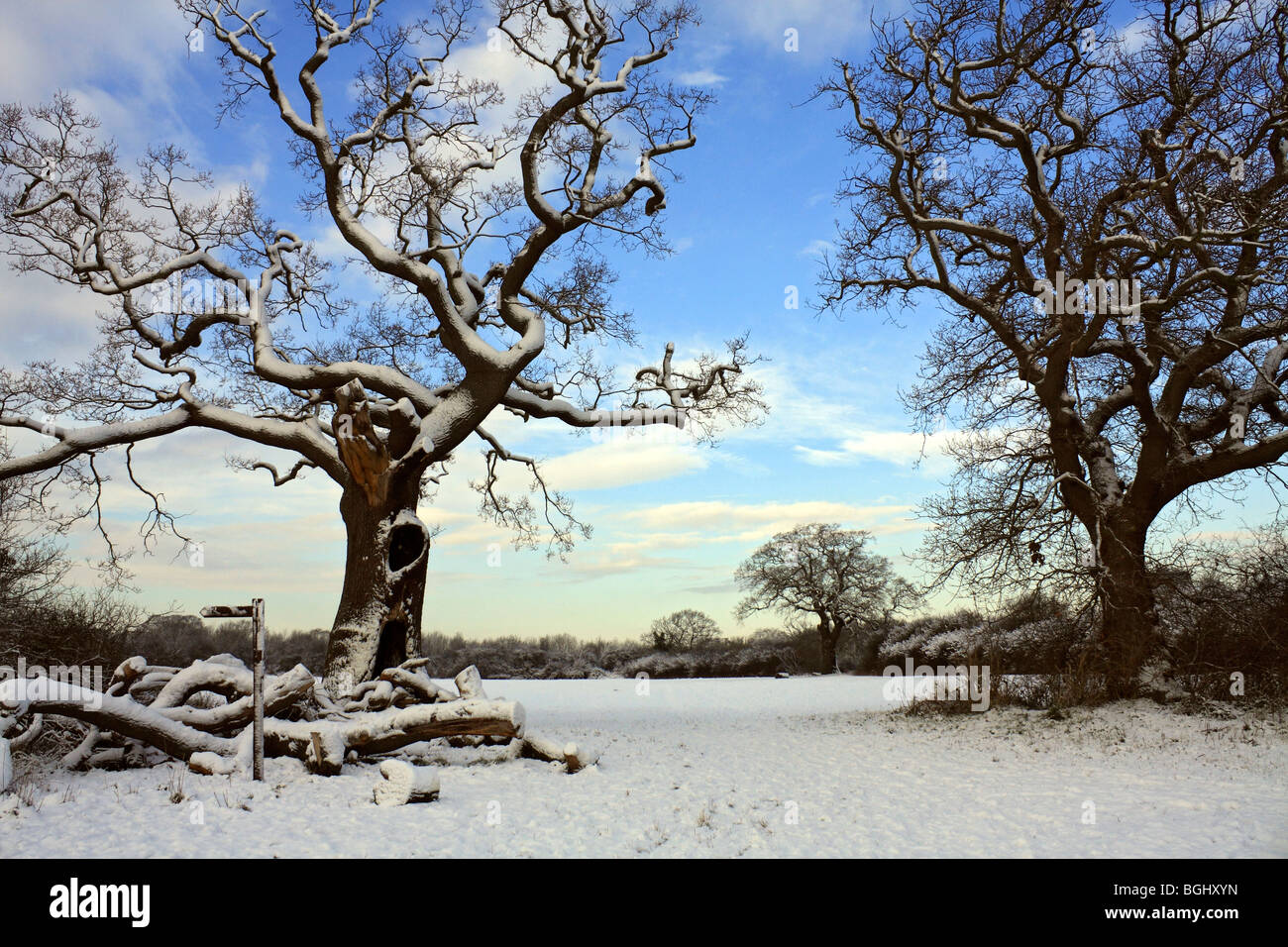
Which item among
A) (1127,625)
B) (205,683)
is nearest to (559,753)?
(205,683)

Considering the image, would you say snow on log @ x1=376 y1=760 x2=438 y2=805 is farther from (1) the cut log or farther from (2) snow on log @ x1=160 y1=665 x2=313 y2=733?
(2) snow on log @ x1=160 y1=665 x2=313 y2=733

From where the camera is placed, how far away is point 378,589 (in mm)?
12305

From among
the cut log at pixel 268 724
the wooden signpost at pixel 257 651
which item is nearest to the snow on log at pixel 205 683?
the cut log at pixel 268 724

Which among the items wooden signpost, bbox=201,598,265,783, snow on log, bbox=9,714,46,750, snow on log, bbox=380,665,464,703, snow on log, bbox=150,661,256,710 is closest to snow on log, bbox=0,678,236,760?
snow on log, bbox=9,714,46,750

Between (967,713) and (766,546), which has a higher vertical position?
(766,546)

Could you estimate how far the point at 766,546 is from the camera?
111 ft

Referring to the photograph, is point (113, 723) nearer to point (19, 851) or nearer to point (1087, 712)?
point (19, 851)

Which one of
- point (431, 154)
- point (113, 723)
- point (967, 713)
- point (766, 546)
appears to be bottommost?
point (967, 713)

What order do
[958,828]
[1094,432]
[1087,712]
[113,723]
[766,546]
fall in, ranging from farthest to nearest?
[766,546] → [1094,432] → [1087,712] → [113,723] → [958,828]

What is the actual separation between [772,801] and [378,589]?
23.2ft

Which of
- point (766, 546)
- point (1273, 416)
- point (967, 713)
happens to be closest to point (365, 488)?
point (967, 713)

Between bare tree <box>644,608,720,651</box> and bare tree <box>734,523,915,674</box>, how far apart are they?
11.1ft

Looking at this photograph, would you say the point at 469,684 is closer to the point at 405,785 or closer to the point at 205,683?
the point at 205,683
